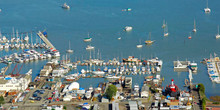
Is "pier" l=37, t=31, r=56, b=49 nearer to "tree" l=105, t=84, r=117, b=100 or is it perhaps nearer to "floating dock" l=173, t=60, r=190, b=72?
"floating dock" l=173, t=60, r=190, b=72

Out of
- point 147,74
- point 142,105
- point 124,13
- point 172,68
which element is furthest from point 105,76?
point 124,13

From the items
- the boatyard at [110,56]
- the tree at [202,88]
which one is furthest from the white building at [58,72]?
the tree at [202,88]

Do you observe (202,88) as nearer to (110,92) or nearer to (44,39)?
(110,92)

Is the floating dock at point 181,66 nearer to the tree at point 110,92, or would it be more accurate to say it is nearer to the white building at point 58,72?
the tree at point 110,92

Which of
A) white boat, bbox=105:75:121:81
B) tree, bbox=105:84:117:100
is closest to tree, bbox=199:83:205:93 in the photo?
tree, bbox=105:84:117:100

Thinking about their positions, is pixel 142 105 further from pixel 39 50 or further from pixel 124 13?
pixel 124 13

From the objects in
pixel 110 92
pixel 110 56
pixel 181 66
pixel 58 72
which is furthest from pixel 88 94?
pixel 110 56
